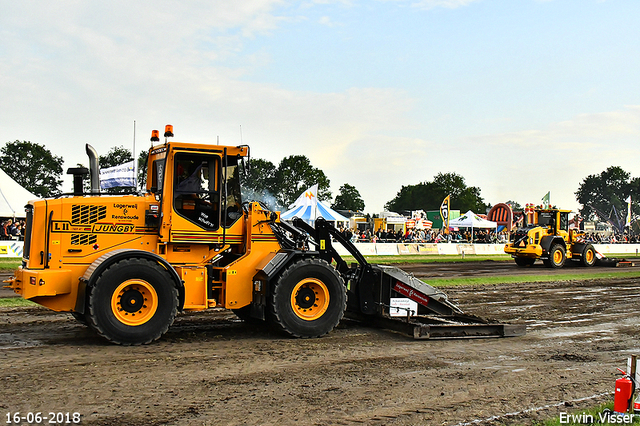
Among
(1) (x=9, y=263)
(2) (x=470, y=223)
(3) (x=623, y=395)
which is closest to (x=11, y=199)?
(1) (x=9, y=263)

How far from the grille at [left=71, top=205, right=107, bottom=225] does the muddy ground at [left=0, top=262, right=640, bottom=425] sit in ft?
5.40

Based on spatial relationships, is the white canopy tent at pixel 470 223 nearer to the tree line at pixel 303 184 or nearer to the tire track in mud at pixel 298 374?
the tree line at pixel 303 184

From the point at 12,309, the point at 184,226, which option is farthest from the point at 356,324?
the point at 12,309

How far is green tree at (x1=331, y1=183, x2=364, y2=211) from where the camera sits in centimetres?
11138

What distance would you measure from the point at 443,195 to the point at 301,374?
122 metres

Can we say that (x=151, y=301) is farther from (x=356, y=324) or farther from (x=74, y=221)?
(x=356, y=324)

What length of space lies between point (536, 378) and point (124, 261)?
522 cm

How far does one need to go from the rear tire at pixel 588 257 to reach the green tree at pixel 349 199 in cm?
8241

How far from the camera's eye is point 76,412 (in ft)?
17.3

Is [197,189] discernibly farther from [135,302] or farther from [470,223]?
[470,223]

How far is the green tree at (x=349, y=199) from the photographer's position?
111375mm

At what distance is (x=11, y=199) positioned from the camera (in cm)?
2981

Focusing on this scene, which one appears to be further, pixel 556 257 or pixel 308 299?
pixel 556 257

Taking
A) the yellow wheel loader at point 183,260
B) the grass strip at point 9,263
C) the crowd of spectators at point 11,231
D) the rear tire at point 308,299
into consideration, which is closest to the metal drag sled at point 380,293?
the yellow wheel loader at point 183,260
